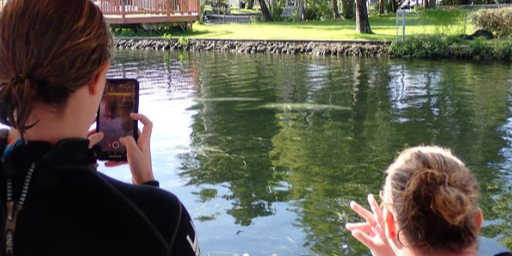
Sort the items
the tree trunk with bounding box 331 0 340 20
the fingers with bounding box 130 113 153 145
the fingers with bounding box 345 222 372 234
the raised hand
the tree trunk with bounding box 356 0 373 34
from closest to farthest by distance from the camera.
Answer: the fingers with bounding box 130 113 153 145, the raised hand, the fingers with bounding box 345 222 372 234, the tree trunk with bounding box 356 0 373 34, the tree trunk with bounding box 331 0 340 20

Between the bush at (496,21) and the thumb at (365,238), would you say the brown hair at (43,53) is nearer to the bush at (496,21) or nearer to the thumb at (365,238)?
the thumb at (365,238)

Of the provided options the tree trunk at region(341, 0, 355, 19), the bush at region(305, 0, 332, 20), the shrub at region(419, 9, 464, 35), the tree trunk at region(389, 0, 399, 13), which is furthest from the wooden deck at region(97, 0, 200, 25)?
the tree trunk at region(389, 0, 399, 13)

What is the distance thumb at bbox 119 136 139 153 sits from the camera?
1.97m

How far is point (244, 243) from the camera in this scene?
659cm

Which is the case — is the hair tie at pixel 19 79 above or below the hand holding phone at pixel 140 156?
above

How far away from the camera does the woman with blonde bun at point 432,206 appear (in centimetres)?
207

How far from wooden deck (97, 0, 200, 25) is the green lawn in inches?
38.8

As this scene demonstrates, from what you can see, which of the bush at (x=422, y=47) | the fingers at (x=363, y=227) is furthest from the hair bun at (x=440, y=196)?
the bush at (x=422, y=47)

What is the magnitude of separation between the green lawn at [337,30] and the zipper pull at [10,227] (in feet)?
80.9

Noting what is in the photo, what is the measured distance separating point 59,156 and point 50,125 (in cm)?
10

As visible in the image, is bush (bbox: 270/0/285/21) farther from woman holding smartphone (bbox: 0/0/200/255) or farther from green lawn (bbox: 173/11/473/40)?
woman holding smartphone (bbox: 0/0/200/255)

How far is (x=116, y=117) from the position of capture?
7.09ft

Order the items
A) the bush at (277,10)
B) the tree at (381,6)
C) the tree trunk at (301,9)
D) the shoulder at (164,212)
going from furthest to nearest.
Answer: the tree at (381,6) < the bush at (277,10) < the tree trunk at (301,9) < the shoulder at (164,212)

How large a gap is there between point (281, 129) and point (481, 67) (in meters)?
11.1
